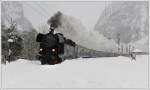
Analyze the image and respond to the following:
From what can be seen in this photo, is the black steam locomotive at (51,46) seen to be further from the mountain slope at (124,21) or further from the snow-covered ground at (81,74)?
the mountain slope at (124,21)

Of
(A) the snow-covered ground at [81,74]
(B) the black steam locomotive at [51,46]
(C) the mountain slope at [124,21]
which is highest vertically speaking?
(C) the mountain slope at [124,21]

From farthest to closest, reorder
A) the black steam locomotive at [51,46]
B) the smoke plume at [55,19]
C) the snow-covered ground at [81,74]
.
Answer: the black steam locomotive at [51,46] → the smoke plume at [55,19] → the snow-covered ground at [81,74]

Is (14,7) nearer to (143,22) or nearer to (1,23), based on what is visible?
(1,23)

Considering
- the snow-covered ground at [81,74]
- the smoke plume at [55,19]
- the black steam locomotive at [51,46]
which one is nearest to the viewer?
the snow-covered ground at [81,74]

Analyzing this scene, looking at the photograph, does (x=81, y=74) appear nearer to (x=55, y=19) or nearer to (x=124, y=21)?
(x=55, y=19)

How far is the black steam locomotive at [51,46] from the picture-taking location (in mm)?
13330

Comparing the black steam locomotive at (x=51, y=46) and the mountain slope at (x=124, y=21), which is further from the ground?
the mountain slope at (x=124, y=21)

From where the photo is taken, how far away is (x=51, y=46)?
14609mm

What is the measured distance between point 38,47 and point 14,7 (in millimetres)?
2234

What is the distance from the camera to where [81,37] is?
41.6 feet


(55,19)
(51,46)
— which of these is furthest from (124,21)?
(51,46)

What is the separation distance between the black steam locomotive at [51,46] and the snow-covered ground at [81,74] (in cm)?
94

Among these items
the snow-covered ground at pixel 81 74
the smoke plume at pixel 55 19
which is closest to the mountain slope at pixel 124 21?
the snow-covered ground at pixel 81 74

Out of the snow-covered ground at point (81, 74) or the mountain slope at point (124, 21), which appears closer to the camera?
the snow-covered ground at point (81, 74)
